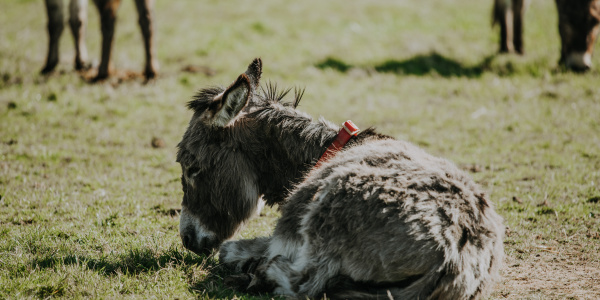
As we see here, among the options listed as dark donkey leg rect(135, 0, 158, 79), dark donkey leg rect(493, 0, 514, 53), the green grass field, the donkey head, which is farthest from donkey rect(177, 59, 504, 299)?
dark donkey leg rect(493, 0, 514, 53)

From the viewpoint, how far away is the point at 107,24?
10.2m

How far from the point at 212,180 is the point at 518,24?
36.7ft

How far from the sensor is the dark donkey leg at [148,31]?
10227mm

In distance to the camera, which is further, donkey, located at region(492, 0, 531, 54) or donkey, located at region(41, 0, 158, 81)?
donkey, located at region(492, 0, 531, 54)

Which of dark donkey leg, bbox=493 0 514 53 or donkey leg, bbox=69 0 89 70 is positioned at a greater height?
donkey leg, bbox=69 0 89 70

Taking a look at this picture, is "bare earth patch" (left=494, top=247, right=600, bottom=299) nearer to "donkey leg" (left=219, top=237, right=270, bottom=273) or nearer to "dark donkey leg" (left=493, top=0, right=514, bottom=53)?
"donkey leg" (left=219, top=237, right=270, bottom=273)

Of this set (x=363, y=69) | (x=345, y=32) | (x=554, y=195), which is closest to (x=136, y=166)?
(x=554, y=195)

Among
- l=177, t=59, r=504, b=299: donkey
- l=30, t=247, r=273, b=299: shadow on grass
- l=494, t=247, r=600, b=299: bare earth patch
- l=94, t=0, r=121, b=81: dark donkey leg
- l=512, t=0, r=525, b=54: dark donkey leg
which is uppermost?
l=94, t=0, r=121, b=81: dark donkey leg

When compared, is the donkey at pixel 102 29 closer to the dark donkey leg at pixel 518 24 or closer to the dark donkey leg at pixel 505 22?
the dark donkey leg at pixel 505 22

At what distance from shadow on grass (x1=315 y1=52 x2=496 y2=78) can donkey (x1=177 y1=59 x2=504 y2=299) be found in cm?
801

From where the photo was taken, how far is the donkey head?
4188 mm

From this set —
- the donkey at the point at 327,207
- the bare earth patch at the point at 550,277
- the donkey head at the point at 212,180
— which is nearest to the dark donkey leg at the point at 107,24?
the donkey at the point at 327,207

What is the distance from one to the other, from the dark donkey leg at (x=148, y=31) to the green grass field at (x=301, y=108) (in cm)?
44

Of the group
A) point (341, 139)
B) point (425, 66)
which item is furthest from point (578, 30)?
point (341, 139)
